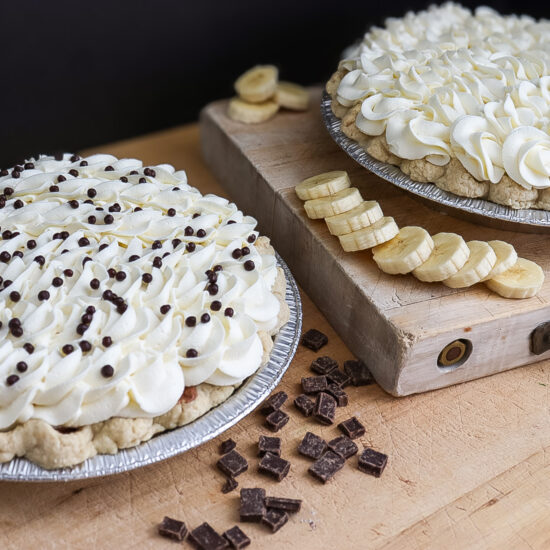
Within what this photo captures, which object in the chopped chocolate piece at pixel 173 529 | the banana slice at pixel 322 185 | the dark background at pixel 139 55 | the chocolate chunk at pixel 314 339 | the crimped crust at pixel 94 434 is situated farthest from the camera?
the dark background at pixel 139 55

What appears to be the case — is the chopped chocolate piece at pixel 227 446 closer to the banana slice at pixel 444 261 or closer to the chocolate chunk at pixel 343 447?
the chocolate chunk at pixel 343 447

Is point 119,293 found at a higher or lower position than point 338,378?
higher

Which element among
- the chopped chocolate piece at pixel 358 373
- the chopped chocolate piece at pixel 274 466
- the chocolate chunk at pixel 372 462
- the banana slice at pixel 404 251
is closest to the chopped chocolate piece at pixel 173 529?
the chopped chocolate piece at pixel 274 466

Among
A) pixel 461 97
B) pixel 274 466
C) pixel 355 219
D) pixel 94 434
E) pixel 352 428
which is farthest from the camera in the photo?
pixel 461 97

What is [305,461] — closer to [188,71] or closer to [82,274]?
[82,274]

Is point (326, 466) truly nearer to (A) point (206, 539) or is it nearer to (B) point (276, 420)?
(B) point (276, 420)

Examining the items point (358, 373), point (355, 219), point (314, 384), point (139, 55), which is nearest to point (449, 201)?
point (355, 219)

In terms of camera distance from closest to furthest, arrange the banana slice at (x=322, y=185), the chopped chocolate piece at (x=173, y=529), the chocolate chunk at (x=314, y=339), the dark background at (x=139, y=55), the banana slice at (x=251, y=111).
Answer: the chopped chocolate piece at (x=173, y=529) → the chocolate chunk at (x=314, y=339) → the banana slice at (x=322, y=185) → the banana slice at (x=251, y=111) → the dark background at (x=139, y=55)
